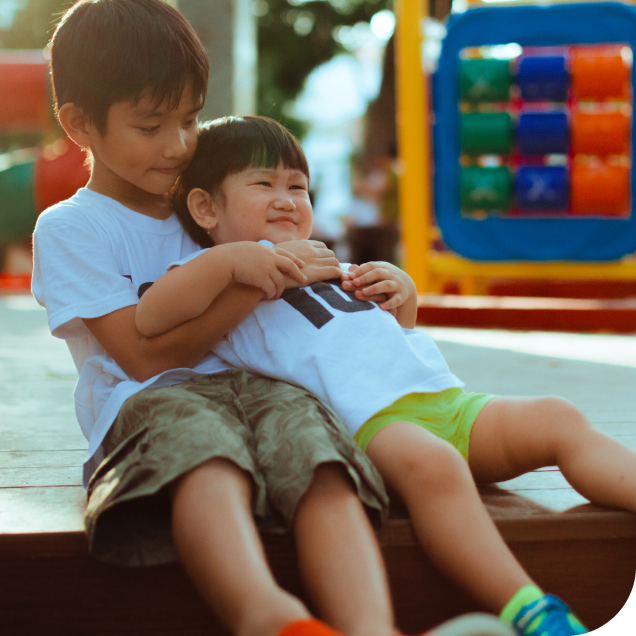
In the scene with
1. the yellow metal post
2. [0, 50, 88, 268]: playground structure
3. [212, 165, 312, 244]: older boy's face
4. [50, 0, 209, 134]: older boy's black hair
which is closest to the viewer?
[50, 0, 209, 134]: older boy's black hair

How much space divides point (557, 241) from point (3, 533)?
3.65 metres

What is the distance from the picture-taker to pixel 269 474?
1.09m

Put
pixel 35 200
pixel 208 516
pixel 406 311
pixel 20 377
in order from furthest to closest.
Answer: pixel 35 200 < pixel 20 377 < pixel 406 311 < pixel 208 516

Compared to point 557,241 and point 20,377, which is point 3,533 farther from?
point 557,241

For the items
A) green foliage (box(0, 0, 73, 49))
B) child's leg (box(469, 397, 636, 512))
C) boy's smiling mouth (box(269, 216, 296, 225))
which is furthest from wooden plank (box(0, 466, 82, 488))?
green foliage (box(0, 0, 73, 49))

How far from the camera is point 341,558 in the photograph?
98cm

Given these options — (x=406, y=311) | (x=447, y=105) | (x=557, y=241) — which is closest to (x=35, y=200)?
(x=447, y=105)

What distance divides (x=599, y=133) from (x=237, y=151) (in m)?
3.20

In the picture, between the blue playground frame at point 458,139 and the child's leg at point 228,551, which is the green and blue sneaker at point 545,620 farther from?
the blue playground frame at point 458,139

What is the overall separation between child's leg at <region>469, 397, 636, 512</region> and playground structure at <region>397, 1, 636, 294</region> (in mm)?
3101

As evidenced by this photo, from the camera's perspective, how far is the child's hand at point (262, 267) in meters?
1.26

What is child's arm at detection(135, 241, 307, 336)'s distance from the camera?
4.07 feet

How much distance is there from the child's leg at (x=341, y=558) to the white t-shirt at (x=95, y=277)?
0.39 metres

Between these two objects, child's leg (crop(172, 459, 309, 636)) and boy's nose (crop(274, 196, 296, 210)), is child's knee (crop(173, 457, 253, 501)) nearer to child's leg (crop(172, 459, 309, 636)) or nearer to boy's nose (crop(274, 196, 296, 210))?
child's leg (crop(172, 459, 309, 636))
